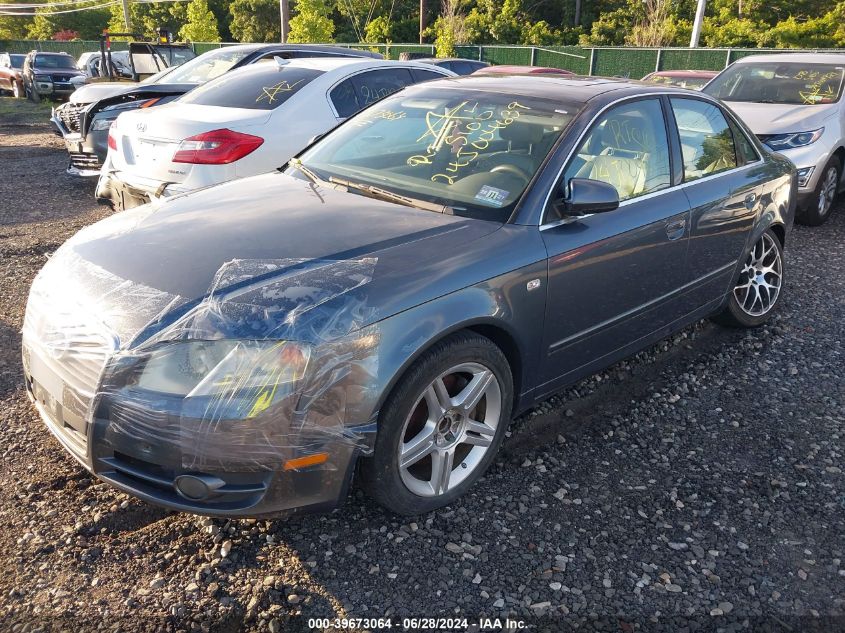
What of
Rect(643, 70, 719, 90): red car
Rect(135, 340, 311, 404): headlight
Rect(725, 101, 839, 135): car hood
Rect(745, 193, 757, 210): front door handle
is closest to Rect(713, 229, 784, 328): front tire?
Rect(745, 193, 757, 210): front door handle

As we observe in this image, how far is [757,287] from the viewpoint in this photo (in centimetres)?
484

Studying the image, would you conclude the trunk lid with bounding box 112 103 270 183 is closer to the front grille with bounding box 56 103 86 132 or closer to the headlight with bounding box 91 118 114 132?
the headlight with bounding box 91 118 114 132

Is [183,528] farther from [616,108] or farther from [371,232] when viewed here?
[616,108]

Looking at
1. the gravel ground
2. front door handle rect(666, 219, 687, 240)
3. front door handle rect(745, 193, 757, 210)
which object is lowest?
the gravel ground

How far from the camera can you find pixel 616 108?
352cm

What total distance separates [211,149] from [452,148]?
2695 mm

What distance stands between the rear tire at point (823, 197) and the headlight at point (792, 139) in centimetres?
35

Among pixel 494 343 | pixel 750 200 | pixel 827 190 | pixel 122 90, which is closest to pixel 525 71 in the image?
pixel 827 190

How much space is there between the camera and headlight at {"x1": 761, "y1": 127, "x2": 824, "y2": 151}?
729cm

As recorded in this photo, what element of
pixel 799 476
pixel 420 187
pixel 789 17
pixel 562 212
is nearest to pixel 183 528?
pixel 420 187

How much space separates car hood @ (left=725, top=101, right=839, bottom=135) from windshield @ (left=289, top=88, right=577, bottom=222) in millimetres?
4925

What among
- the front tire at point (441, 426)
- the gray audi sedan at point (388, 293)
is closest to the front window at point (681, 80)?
the gray audi sedan at point (388, 293)

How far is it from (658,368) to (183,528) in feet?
9.80

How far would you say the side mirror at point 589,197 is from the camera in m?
3.01
